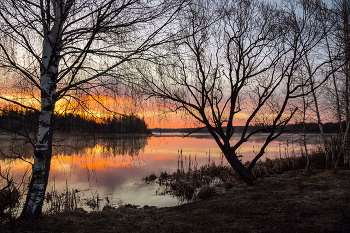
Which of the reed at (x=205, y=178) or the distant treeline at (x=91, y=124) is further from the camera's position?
the reed at (x=205, y=178)

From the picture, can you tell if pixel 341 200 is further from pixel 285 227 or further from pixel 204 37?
pixel 204 37

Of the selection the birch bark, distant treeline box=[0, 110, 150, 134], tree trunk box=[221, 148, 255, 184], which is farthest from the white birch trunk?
tree trunk box=[221, 148, 255, 184]

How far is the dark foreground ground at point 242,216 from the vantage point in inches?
151

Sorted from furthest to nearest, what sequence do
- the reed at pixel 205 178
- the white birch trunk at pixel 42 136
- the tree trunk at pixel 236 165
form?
the reed at pixel 205 178 < the tree trunk at pixel 236 165 < the white birch trunk at pixel 42 136

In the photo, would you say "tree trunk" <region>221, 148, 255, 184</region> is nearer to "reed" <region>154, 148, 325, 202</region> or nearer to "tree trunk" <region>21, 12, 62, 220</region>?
"reed" <region>154, 148, 325, 202</region>

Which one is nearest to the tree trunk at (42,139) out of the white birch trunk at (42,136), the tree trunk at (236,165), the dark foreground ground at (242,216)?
the white birch trunk at (42,136)

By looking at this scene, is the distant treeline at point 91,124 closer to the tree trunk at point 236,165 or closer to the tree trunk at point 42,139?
the tree trunk at point 42,139

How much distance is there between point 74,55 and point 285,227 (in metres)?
5.01

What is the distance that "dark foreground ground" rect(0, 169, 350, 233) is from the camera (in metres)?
3.85

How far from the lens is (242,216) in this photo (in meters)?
4.57

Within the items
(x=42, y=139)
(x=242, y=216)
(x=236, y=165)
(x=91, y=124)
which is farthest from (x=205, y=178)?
(x=42, y=139)

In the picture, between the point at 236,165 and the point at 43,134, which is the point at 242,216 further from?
the point at 43,134

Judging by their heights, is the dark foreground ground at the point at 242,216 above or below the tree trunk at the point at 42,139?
below

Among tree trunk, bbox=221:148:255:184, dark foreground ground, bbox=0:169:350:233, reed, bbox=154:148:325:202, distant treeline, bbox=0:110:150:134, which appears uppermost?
distant treeline, bbox=0:110:150:134
